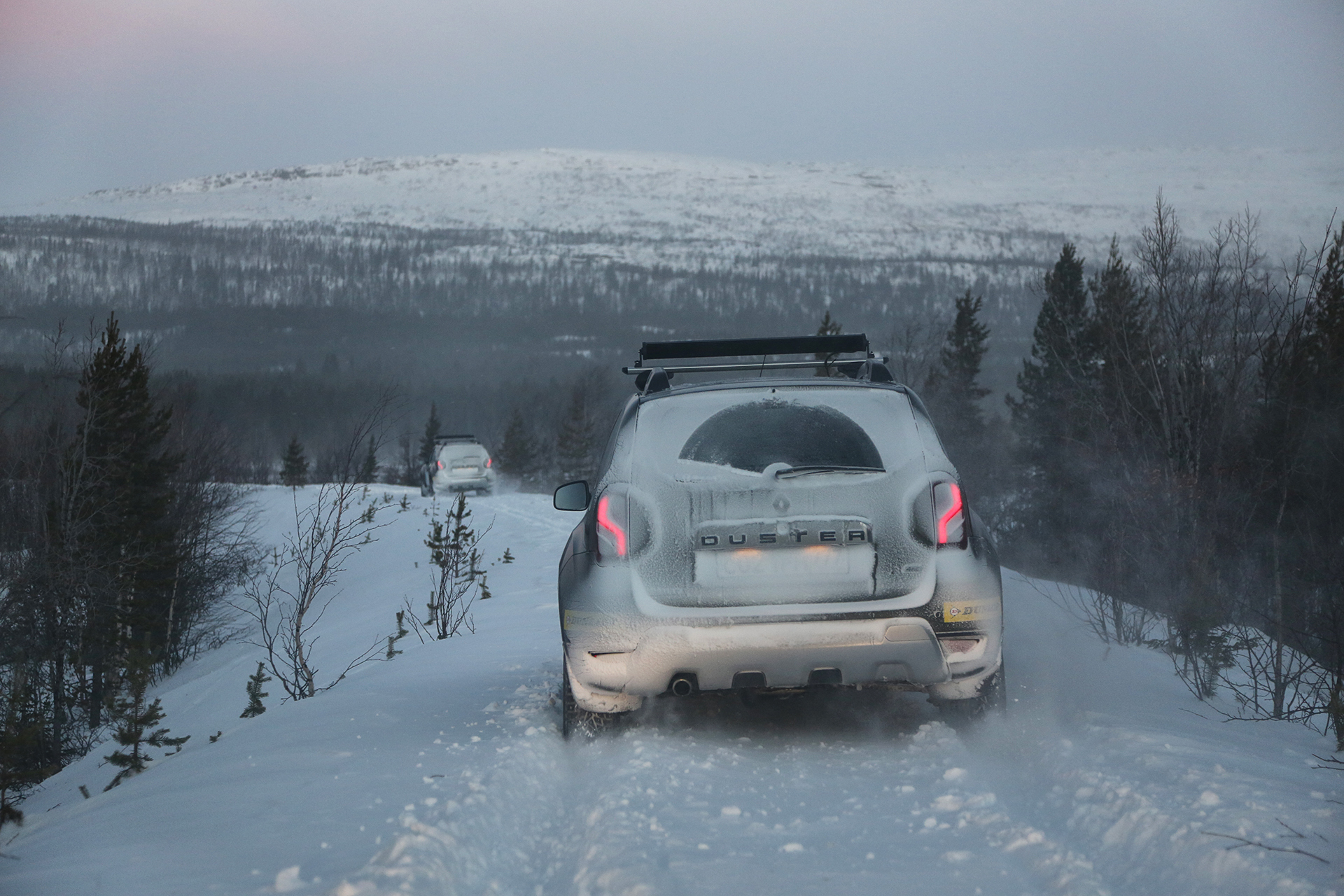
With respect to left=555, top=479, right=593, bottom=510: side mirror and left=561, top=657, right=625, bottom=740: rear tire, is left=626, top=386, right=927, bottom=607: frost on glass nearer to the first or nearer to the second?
left=561, top=657, right=625, bottom=740: rear tire

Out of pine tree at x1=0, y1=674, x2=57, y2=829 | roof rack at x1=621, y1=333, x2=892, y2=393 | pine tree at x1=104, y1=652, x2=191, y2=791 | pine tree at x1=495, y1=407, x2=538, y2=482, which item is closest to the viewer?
pine tree at x1=0, y1=674, x2=57, y2=829

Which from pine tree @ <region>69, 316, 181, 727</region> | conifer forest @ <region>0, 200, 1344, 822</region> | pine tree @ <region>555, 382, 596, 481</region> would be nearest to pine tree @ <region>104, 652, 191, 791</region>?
conifer forest @ <region>0, 200, 1344, 822</region>

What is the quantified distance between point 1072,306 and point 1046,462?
7411 millimetres

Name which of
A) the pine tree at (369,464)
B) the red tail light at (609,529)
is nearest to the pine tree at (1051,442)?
the pine tree at (369,464)

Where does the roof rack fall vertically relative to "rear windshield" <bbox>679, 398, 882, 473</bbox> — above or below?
above

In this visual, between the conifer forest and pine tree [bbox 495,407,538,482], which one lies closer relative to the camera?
the conifer forest

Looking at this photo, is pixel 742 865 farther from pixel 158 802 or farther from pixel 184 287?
pixel 184 287

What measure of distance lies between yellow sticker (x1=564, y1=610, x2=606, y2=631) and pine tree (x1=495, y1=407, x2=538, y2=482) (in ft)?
279

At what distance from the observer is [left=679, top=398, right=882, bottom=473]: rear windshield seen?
13.5 ft

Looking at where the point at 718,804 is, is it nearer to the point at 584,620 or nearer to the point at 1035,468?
the point at 584,620

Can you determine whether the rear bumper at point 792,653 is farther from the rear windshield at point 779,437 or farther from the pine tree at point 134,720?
the pine tree at point 134,720

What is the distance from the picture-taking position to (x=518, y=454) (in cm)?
8919

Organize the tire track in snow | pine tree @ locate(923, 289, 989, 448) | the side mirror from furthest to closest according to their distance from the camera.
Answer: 1. pine tree @ locate(923, 289, 989, 448)
2. the side mirror
3. the tire track in snow

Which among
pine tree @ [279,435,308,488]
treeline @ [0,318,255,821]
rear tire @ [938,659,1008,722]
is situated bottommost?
pine tree @ [279,435,308,488]
